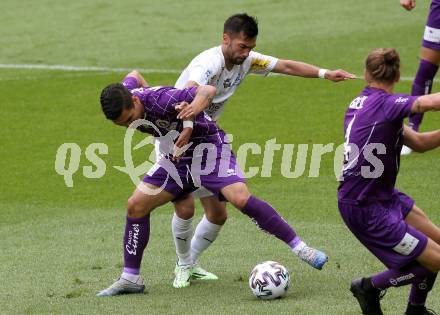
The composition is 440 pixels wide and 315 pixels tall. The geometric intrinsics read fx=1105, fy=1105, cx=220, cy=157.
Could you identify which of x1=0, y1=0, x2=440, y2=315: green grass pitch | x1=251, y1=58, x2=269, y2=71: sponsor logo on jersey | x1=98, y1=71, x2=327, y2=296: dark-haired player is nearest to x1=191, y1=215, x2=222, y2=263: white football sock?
x1=0, y1=0, x2=440, y2=315: green grass pitch

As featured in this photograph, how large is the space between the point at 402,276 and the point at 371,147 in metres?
0.90

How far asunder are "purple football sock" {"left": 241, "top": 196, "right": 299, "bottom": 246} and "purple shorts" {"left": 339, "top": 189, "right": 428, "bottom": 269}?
84 centimetres

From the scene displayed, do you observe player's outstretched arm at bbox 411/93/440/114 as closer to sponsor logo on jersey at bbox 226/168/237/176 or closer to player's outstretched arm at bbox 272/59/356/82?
sponsor logo on jersey at bbox 226/168/237/176

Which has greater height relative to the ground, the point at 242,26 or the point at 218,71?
the point at 242,26

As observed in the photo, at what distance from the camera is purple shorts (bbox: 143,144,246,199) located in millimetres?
8602

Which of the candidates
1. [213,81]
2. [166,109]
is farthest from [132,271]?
[213,81]

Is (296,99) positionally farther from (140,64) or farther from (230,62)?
(230,62)

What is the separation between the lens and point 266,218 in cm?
843

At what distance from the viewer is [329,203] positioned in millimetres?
11852

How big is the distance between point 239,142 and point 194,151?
19.7 feet

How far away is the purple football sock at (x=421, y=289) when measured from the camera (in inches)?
296

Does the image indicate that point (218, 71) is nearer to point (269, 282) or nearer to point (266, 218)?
point (266, 218)

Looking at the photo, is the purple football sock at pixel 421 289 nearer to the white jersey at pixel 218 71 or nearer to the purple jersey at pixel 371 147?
the purple jersey at pixel 371 147

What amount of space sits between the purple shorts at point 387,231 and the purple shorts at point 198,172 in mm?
1229
